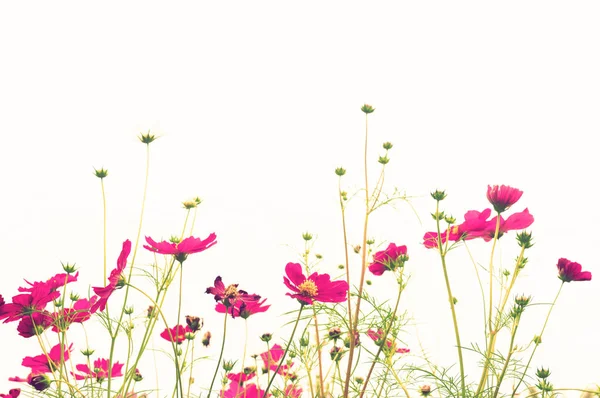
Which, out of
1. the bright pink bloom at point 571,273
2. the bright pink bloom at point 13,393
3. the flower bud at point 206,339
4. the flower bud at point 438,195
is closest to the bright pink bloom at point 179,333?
the flower bud at point 206,339

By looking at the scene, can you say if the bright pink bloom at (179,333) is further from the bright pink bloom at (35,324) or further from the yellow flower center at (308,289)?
the yellow flower center at (308,289)

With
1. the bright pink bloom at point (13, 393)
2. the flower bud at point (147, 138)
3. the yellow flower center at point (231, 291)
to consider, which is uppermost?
the flower bud at point (147, 138)

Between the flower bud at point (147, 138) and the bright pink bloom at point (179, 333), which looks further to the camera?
the bright pink bloom at point (179, 333)

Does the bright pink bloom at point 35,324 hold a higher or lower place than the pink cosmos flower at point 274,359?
lower

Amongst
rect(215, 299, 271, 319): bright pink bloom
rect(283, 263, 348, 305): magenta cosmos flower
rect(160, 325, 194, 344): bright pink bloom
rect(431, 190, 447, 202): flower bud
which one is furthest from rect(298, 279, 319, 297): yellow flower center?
rect(160, 325, 194, 344): bright pink bloom

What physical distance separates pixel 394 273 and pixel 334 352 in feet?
0.77

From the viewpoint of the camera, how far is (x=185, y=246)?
0.83 metres

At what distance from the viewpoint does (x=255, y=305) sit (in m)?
1.00

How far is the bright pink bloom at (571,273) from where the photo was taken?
3.32 ft

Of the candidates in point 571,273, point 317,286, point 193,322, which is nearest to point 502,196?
point 571,273

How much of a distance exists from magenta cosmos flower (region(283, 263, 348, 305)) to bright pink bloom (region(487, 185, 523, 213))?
26 cm

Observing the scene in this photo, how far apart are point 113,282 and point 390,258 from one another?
1.50 feet

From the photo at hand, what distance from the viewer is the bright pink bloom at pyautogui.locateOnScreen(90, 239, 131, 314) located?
86 centimetres

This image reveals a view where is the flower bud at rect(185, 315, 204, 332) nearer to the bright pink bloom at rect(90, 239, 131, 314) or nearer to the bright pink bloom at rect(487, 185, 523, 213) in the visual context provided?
the bright pink bloom at rect(90, 239, 131, 314)
